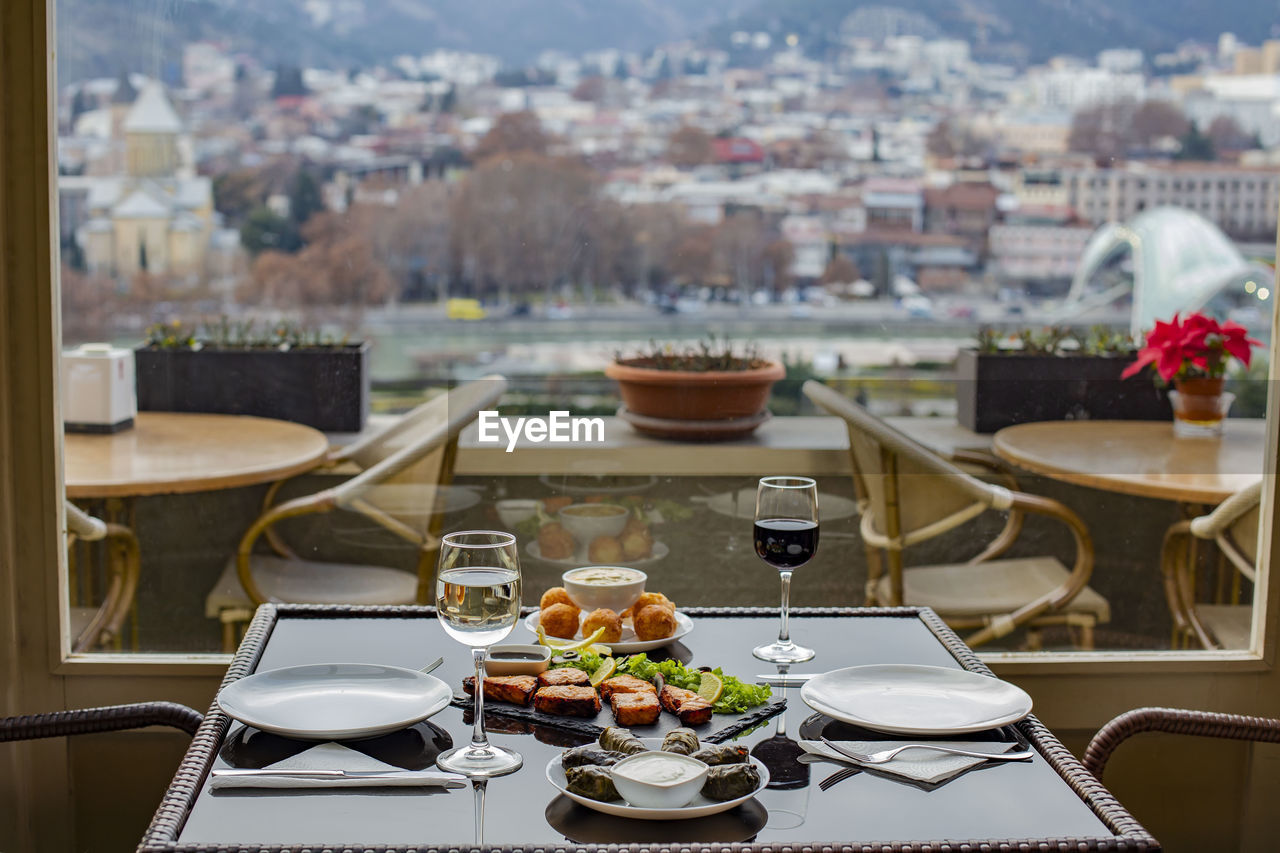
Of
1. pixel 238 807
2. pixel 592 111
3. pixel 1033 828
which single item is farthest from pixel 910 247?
pixel 238 807

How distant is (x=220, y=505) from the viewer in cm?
247

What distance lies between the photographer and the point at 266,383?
8.09 feet

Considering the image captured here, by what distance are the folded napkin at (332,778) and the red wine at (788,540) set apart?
0.60 m

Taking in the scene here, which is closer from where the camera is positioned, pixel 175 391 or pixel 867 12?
pixel 175 391

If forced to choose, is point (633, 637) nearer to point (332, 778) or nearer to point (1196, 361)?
point (332, 778)

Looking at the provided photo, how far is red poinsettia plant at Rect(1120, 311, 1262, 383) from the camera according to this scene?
8.16 ft

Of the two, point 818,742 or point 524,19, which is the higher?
point 524,19

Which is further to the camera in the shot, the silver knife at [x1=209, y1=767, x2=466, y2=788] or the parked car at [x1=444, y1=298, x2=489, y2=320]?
the parked car at [x1=444, y1=298, x2=489, y2=320]

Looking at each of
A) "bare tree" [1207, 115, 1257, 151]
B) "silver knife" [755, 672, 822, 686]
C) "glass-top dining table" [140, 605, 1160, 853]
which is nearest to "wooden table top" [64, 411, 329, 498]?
"glass-top dining table" [140, 605, 1160, 853]

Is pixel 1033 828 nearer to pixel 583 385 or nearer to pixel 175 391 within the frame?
pixel 583 385

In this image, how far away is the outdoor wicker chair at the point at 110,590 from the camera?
2416 millimetres

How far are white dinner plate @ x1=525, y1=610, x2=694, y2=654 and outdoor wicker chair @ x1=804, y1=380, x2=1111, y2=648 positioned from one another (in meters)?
0.80

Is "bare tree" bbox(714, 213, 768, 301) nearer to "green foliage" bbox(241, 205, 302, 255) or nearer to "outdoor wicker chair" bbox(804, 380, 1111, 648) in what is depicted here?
"outdoor wicker chair" bbox(804, 380, 1111, 648)

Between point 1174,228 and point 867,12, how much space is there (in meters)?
0.77
